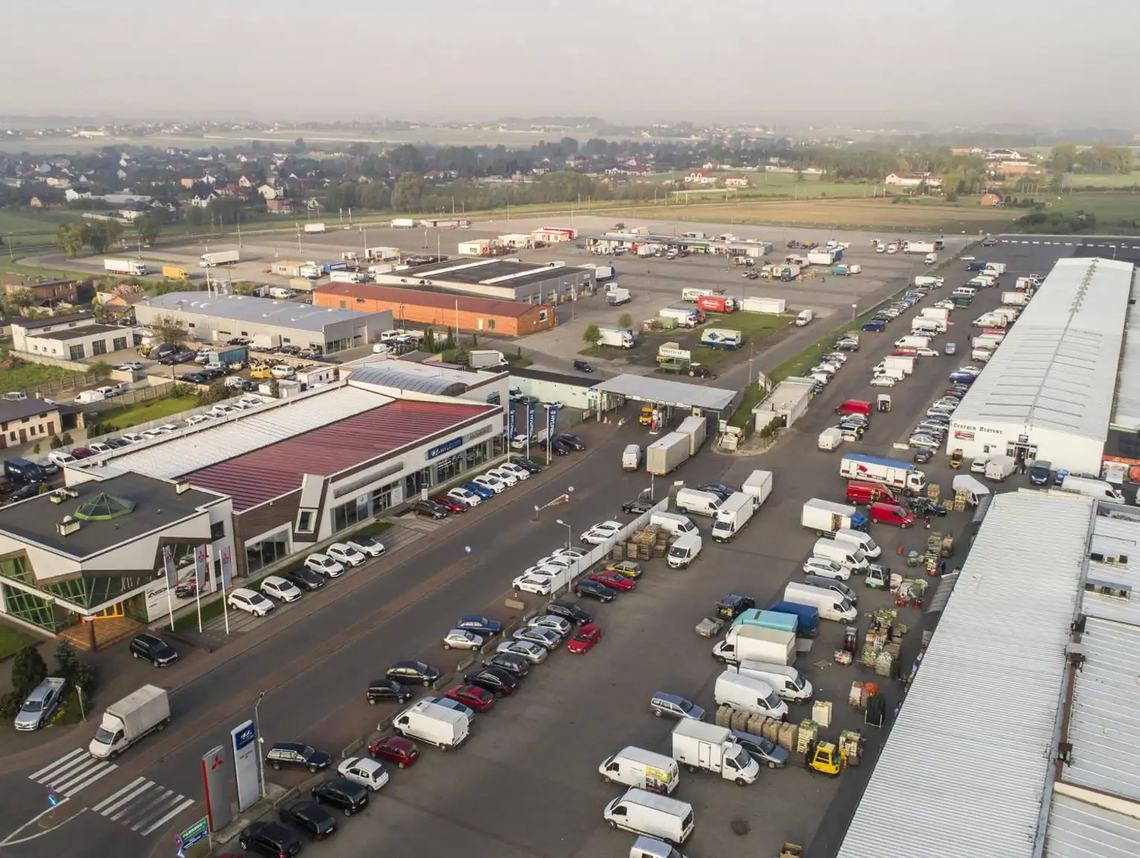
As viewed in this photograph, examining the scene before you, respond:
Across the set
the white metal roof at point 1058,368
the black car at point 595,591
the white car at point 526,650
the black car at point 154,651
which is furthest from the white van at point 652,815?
the white metal roof at point 1058,368

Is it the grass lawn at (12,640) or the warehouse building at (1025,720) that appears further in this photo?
the grass lawn at (12,640)

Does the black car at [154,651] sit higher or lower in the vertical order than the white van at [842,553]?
lower

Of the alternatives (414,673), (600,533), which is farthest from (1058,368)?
(414,673)

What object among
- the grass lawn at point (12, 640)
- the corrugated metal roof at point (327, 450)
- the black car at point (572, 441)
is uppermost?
the corrugated metal roof at point (327, 450)

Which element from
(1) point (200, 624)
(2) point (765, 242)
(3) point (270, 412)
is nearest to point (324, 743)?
(1) point (200, 624)

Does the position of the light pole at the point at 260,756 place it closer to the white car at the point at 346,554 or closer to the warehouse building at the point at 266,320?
the white car at the point at 346,554

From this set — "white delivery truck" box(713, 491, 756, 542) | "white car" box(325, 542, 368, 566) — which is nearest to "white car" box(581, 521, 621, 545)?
"white delivery truck" box(713, 491, 756, 542)

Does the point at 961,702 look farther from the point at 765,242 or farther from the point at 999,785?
A: the point at 765,242
